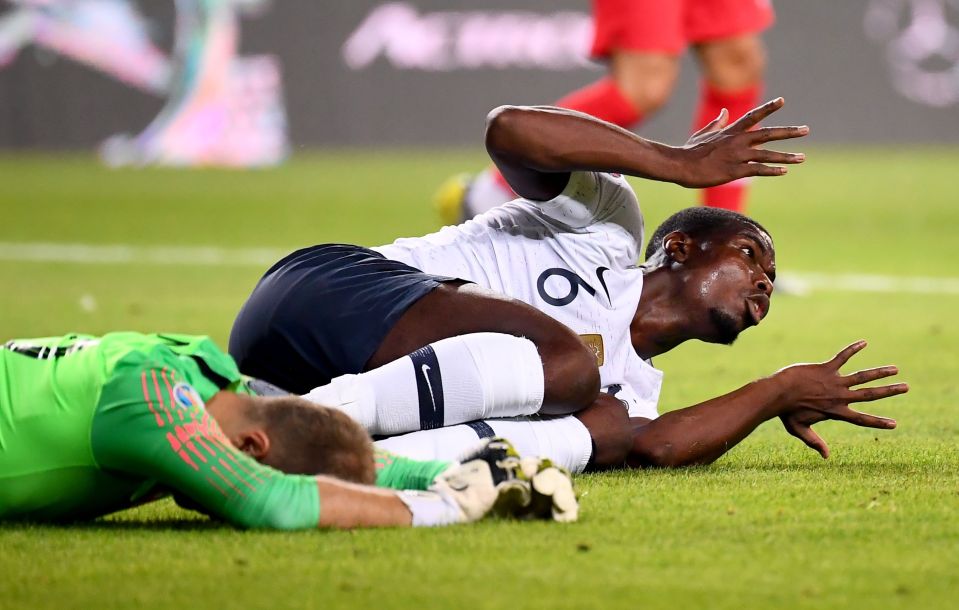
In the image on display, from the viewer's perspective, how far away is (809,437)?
3.82m

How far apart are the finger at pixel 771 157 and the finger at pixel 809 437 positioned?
0.65 metres

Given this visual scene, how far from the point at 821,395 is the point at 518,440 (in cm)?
81

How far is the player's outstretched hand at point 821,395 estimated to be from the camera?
3807 millimetres

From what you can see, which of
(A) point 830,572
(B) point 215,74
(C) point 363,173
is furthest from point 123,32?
A: (A) point 830,572

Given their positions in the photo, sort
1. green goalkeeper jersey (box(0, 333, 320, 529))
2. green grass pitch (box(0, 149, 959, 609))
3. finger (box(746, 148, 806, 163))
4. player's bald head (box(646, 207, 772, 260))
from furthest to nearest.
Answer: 1. player's bald head (box(646, 207, 772, 260))
2. finger (box(746, 148, 806, 163))
3. green goalkeeper jersey (box(0, 333, 320, 529))
4. green grass pitch (box(0, 149, 959, 609))

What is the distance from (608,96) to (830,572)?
14.2 ft

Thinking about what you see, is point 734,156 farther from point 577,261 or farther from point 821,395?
point 821,395

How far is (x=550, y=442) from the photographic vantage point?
355 centimetres

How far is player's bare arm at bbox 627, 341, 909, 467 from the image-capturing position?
12.3ft

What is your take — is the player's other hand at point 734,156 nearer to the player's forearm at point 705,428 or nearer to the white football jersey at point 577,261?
the white football jersey at point 577,261

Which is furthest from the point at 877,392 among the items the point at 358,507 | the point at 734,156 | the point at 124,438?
the point at 124,438

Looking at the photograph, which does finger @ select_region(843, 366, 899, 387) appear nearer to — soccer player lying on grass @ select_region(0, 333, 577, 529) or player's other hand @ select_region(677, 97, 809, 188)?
player's other hand @ select_region(677, 97, 809, 188)

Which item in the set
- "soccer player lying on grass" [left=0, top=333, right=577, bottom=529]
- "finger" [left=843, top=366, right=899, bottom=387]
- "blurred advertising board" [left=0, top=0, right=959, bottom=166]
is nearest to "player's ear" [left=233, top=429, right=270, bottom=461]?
"soccer player lying on grass" [left=0, top=333, right=577, bottom=529]

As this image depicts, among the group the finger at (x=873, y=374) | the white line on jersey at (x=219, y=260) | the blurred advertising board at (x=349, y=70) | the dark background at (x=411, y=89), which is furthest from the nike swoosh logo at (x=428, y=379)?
the dark background at (x=411, y=89)
